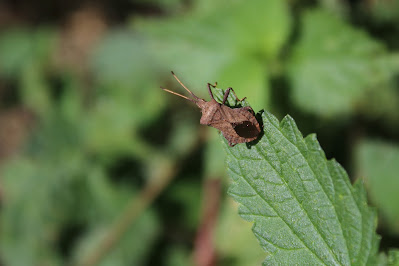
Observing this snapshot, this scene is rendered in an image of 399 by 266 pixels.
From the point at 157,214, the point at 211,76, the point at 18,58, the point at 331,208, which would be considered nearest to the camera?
the point at 331,208

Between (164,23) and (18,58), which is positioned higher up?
(164,23)

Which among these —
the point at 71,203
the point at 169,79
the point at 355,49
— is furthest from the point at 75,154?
the point at 355,49

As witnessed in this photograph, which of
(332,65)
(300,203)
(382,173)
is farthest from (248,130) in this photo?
(382,173)

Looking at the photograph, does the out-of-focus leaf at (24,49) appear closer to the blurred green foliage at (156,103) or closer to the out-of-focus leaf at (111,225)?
the blurred green foliage at (156,103)

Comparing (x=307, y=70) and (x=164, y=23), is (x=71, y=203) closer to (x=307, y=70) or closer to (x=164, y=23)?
(x=164, y=23)

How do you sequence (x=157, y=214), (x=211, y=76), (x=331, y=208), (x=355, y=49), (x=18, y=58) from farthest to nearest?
1. (x=18, y=58)
2. (x=157, y=214)
3. (x=211, y=76)
4. (x=355, y=49)
5. (x=331, y=208)

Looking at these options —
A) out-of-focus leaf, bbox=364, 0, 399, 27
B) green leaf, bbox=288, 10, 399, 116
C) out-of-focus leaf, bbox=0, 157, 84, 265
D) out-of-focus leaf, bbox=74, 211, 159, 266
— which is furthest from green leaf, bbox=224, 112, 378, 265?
out-of-focus leaf, bbox=0, 157, 84, 265

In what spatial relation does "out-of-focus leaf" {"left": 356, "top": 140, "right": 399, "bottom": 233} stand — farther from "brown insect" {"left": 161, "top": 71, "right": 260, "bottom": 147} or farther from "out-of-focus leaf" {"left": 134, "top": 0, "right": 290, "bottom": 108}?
"brown insect" {"left": 161, "top": 71, "right": 260, "bottom": 147}
